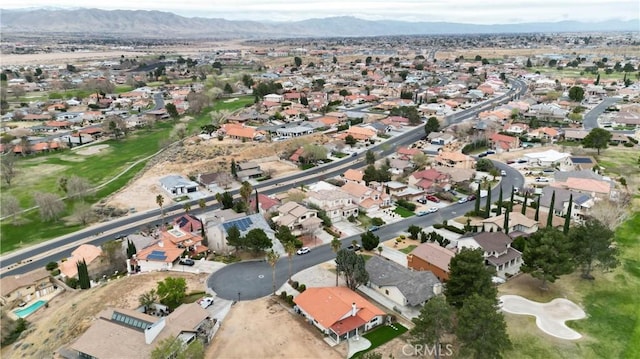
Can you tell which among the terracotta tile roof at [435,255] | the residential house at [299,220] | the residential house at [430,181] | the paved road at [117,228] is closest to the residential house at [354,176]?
the paved road at [117,228]

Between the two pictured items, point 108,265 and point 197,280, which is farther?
point 108,265

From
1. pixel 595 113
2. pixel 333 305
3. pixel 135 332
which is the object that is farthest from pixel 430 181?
pixel 595 113

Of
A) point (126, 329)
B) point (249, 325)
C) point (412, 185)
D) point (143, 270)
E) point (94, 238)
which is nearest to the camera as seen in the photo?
point (126, 329)

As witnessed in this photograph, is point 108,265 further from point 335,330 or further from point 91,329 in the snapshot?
point 335,330

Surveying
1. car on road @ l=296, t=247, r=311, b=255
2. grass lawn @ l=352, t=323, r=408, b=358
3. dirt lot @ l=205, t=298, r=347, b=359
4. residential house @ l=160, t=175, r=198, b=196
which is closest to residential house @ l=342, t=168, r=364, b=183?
car on road @ l=296, t=247, r=311, b=255

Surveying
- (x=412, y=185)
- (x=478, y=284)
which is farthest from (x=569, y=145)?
(x=478, y=284)

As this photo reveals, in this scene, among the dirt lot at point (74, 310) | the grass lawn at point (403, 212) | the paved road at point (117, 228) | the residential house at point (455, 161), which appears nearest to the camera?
the dirt lot at point (74, 310)

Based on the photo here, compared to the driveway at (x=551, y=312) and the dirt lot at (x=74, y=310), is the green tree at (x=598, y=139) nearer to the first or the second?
the driveway at (x=551, y=312)
